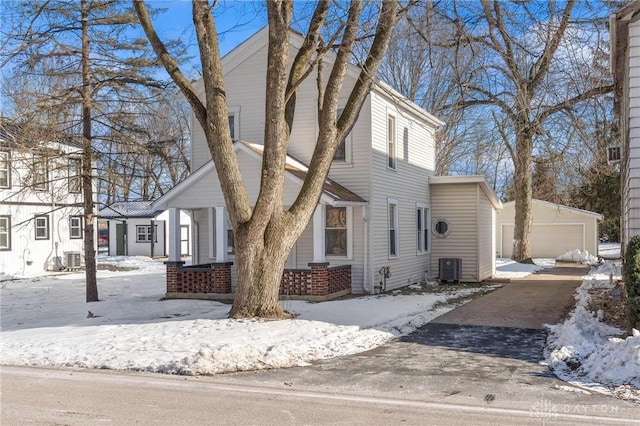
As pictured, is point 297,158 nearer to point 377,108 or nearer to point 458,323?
point 377,108

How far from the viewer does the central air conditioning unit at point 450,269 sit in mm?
20328

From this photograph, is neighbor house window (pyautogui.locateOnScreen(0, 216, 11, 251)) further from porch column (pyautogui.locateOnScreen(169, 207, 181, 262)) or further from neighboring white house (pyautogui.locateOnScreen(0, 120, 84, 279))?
porch column (pyautogui.locateOnScreen(169, 207, 181, 262))

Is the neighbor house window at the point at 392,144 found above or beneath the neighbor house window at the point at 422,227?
above

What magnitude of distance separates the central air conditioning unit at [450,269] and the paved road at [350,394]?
34.6ft

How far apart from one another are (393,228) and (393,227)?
0.03 meters

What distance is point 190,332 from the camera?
34.8ft

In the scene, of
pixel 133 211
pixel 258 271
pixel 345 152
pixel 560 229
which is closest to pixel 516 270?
pixel 560 229

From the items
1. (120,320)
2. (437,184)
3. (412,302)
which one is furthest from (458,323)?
(437,184)

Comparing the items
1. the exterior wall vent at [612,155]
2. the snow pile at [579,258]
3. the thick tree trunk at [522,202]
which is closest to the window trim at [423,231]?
the exterior wall vent at [612,155]

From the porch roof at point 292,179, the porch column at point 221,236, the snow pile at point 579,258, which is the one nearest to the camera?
the porch roof at point 292,179

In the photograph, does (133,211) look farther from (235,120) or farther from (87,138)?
(87,138)

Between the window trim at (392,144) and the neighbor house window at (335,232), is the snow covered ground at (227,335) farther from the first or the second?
the window trim at (392,144)

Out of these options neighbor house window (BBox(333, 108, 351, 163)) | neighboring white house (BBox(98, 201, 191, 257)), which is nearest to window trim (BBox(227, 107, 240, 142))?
neighbor house window (BBox(333, 108, 351, 163))

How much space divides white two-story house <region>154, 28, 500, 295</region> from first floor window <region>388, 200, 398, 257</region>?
3 cm
